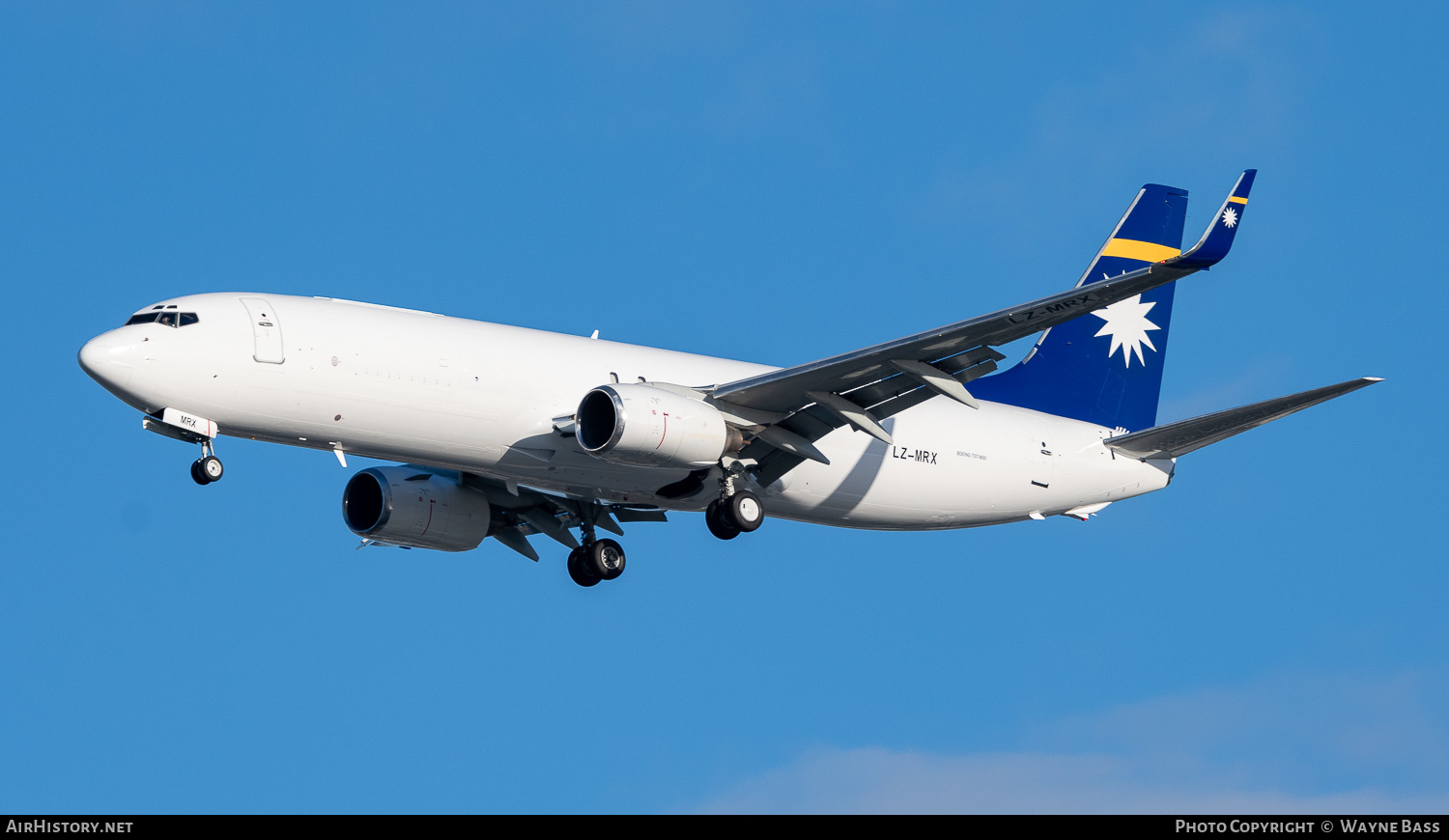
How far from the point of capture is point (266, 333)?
29.4 meters

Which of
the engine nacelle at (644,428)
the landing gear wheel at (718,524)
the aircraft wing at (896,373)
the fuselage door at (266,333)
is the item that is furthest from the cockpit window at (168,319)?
the landing gear wheel at (718,524)

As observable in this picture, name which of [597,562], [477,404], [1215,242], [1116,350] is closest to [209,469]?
[477,404]

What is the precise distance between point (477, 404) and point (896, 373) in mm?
8070

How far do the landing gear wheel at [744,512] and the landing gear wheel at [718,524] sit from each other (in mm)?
165

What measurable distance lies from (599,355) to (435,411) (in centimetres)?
389

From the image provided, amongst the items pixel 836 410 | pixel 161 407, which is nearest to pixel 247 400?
pixel 161 407

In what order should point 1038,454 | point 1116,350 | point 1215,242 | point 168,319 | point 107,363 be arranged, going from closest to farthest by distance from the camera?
point 1215,242 < point 107,363 < point 168,319 < point 1038,454 < point 1116,350

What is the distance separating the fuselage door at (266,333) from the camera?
29.2 m

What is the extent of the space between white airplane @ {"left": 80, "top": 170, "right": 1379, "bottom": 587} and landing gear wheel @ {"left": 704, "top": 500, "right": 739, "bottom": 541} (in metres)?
0.06

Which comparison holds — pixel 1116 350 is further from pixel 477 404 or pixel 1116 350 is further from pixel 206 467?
pixel 206 467

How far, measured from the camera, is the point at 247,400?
95.6ft

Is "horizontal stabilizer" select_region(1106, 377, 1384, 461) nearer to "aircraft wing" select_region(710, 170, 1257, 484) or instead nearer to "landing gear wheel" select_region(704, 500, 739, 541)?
"aircraft wing" select_region(710, 170, 1257, 484)
